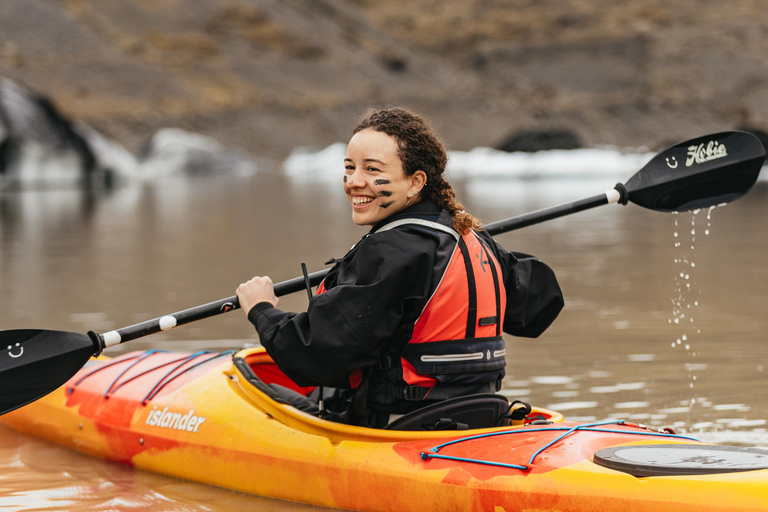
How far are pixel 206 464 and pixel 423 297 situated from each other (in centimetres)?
132

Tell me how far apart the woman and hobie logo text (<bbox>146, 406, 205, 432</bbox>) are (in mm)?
818

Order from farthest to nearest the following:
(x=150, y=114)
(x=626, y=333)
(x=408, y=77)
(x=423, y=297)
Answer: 1. (x=408, y=77)
2. (x=150, y=114)
3. (x=626, y=333)
4. (x=423, y=297)

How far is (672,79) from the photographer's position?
66.2 m

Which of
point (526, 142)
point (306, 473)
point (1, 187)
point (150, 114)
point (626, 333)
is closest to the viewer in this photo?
point (306, 473)

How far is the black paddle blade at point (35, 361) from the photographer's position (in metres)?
3.56

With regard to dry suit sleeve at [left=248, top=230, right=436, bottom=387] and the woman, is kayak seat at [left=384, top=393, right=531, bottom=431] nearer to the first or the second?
the woman

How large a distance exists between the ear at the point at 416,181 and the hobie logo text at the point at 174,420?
4.42ft

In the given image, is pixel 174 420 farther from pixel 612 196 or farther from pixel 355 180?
pixel 612 196

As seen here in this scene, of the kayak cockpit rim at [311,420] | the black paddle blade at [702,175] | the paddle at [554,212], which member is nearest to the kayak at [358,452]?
the kayak cockpit rim at [311,420]

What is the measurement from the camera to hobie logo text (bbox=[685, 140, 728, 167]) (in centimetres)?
429

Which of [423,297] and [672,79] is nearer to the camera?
[423,297]

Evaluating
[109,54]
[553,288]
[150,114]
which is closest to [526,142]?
[150,114]

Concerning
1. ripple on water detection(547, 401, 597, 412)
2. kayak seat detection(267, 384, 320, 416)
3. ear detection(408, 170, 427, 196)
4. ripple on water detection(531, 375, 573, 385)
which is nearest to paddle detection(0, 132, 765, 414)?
kayak seat detection(267, 384, 320, 416)

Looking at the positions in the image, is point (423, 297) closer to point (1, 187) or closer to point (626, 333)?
point (626, 333)
